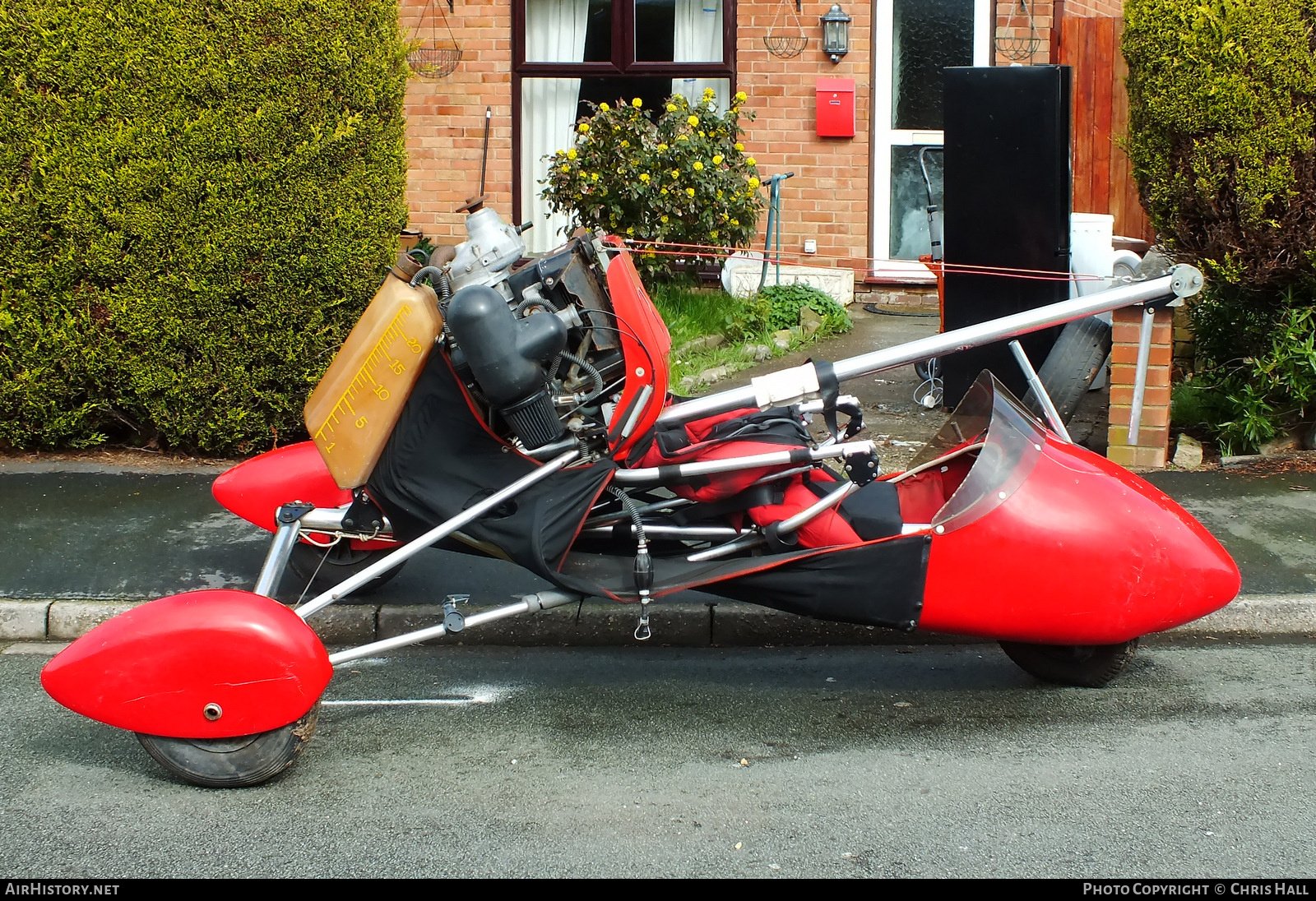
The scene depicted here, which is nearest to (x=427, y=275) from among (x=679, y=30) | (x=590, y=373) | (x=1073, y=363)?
(x=590, y=373)

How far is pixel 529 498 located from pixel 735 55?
8021mm

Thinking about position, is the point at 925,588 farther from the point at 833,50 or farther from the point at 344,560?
the point at 833,50

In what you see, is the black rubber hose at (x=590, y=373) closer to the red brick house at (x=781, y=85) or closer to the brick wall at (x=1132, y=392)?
the brick wall at (x=1132, y=392)

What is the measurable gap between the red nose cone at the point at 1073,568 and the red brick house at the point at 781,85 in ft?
24.3

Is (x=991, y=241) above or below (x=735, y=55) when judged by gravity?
below

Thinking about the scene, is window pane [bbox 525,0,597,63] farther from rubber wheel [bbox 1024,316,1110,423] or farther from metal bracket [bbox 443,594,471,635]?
metal bracket [bbox 443,594,471,635]

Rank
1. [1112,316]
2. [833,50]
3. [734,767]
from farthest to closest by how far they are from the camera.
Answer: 1. [833,50]
2. [1112,316]
3. [734,767]

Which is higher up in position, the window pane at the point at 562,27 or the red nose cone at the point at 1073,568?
the window pane at the point at 562,27

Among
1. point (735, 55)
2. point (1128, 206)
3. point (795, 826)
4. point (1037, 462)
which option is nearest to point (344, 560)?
point (795, 826)

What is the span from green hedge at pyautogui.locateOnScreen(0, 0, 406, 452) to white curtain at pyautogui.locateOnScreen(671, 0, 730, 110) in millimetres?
4625

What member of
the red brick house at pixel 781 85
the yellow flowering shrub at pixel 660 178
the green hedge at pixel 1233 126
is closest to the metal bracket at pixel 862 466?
the green hedge at pixel 1233 126

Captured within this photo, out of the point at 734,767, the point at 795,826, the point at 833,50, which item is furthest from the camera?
the point at 833,50

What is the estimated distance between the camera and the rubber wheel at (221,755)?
3484mm

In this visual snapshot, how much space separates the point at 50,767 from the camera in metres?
3.66
